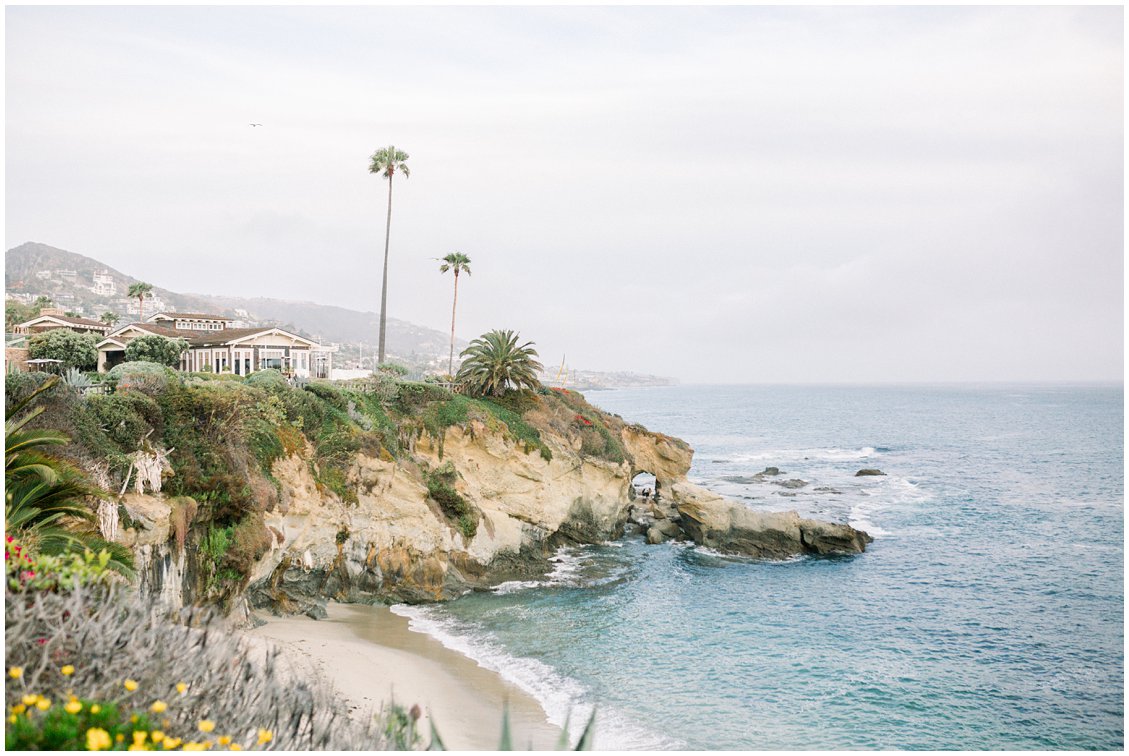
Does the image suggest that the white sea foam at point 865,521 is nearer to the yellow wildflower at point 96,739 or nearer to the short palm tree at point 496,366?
the short palm tree at point 496,366

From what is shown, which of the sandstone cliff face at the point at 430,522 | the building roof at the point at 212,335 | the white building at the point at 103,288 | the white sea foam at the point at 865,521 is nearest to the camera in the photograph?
the sandstone cliff face at the point at 430,522

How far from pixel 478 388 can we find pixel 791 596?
18332 millimetres

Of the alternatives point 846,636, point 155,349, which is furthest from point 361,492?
point 155,349

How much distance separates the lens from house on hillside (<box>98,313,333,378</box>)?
128ft

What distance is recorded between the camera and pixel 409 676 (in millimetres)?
18531

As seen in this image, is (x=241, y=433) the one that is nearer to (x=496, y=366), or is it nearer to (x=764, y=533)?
(x=496, y=366)

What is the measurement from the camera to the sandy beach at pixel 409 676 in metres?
16.1

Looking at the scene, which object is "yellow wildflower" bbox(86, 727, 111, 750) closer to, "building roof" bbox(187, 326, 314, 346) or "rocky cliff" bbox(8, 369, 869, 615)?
"rocky cliff" bbox(8, 369, 869, 615)

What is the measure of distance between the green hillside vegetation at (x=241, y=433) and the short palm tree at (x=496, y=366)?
1761mm

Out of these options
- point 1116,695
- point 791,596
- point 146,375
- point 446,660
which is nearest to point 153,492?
point 146,375

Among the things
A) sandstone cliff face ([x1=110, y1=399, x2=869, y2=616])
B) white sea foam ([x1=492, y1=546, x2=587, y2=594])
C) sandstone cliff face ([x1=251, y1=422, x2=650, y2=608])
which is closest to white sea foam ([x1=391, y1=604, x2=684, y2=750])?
sandstone cliff face ([x1=251, y1=422, x2=650, y2=608])

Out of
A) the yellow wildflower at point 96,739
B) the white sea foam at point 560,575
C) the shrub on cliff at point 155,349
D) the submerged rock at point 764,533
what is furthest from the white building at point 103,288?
the yellow wildflower at point 96,739

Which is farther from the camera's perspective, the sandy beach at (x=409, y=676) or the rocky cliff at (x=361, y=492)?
the rocky cliff at (x=361, y=492)

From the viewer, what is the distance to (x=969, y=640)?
23.5 metres
